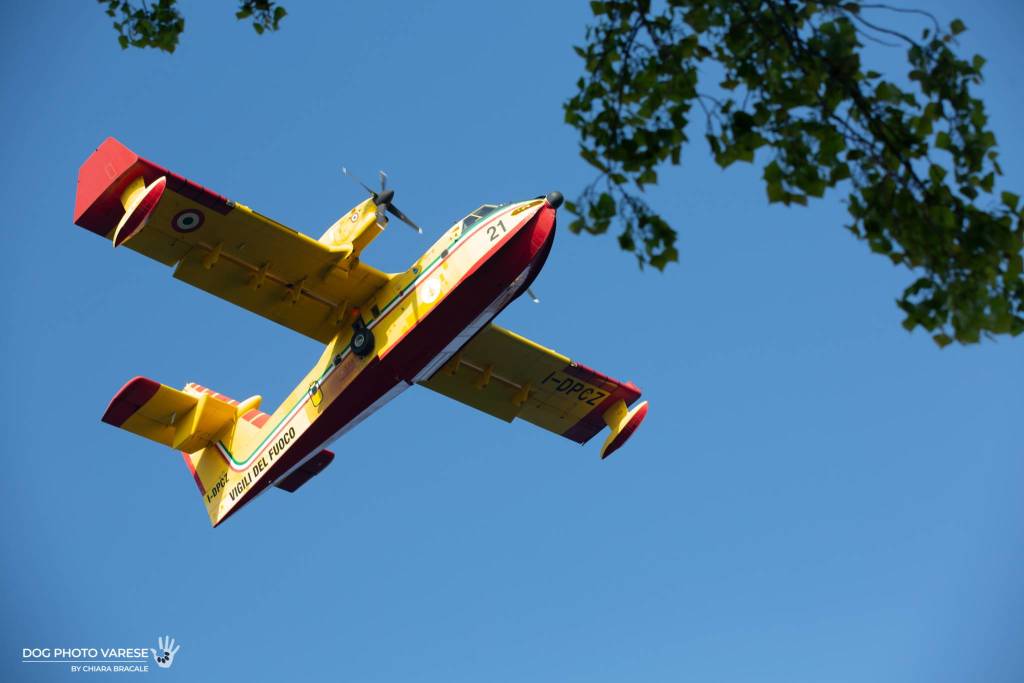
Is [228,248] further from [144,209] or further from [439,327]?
[439,327]

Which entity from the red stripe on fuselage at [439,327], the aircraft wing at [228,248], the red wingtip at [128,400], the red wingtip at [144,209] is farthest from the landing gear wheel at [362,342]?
the red wingtip at [128,400]

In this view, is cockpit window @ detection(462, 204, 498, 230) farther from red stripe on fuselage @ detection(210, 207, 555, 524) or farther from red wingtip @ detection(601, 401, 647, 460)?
red wingtip @ detection(601, 401, 647, 460)

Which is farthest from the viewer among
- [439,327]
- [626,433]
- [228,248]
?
[626,433]

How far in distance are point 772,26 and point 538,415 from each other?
17.9 meters

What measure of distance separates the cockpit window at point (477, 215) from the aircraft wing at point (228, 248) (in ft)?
6.99

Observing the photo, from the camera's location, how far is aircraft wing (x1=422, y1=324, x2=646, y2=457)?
945 inches

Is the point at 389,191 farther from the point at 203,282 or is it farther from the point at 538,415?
the point at 538,415

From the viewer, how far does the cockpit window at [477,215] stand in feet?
67.4

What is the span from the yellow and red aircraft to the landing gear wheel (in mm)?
39

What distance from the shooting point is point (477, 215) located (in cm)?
2070

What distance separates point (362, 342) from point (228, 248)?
310cm

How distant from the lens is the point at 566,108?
354 inches

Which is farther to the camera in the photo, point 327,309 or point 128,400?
point 128,400

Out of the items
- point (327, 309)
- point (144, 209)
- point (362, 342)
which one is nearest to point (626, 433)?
point (362, 342)
